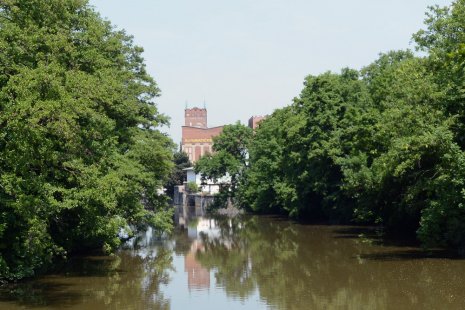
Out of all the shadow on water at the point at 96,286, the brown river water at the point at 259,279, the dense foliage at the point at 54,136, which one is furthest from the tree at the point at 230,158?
the dense foliage at the point at 54,136

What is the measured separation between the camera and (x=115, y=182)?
24203 mm

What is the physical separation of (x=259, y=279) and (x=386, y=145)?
11616 millimetres

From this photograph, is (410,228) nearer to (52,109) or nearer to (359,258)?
(359,258)

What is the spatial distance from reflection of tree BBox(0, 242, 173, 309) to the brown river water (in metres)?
0.03

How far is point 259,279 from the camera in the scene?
83.4 feet

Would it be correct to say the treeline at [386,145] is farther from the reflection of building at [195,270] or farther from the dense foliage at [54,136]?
the dense foliage at [54,136]

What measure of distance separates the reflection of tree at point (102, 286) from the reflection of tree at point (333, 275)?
2739 millimetres

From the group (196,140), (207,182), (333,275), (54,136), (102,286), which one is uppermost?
(196,140)

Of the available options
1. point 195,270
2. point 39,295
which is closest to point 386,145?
point 195,270

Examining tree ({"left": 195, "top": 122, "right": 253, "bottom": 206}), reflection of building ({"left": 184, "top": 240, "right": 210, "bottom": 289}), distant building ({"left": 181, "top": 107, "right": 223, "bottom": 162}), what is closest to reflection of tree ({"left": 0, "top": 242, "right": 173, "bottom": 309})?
reflection of building ({"left": 184, "top": 240, "right": 210, "bottom": 289})

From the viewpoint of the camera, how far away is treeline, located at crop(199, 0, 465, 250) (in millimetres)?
27797

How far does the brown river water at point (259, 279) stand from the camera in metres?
20.1

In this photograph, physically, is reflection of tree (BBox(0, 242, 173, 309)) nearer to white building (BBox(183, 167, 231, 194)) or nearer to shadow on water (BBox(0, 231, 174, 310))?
shadow on water (BBox(0, 231, 174, 310))

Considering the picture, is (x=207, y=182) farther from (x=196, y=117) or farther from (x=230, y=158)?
(x=196, y=117)
